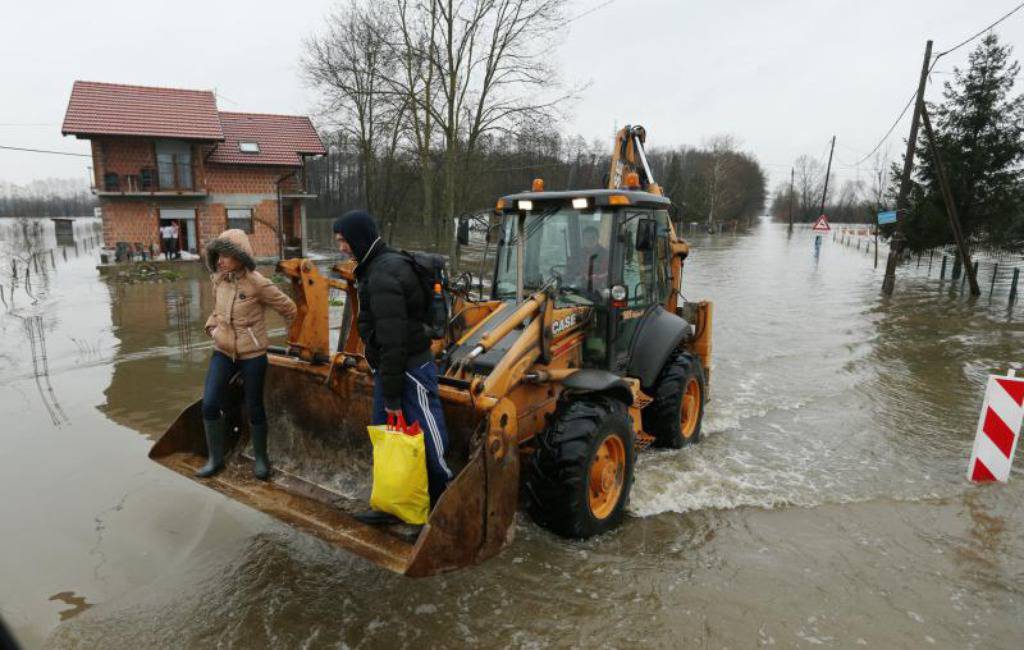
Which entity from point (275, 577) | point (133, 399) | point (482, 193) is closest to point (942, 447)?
point (275, 577)

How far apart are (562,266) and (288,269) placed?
2.29m

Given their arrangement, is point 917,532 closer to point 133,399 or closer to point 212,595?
point 212,595

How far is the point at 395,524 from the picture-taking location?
379 centimetres

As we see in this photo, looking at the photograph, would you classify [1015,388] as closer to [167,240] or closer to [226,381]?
[226,381]

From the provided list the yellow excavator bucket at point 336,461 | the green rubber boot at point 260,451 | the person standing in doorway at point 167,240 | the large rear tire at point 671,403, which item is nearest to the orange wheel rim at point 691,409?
the large rear tire at point 671,403

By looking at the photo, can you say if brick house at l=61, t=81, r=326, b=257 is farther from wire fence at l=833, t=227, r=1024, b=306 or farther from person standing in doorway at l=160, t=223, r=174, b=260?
wire fence at l=833, t=227, r=1024, b=306

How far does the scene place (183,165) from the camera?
1051 inches

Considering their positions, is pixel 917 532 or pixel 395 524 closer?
pixel 395 524

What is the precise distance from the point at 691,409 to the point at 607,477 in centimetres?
244

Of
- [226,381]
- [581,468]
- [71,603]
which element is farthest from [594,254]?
→ [71,603]

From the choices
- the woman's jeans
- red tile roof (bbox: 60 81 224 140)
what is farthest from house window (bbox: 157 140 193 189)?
the woman's jeans

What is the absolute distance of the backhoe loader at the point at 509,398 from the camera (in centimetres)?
369

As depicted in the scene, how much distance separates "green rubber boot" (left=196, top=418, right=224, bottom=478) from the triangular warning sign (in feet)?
20.9

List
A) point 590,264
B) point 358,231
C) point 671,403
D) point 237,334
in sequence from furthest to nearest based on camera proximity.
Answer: point 671,403 → point 590,264 → point 237,334 → point 358,231
